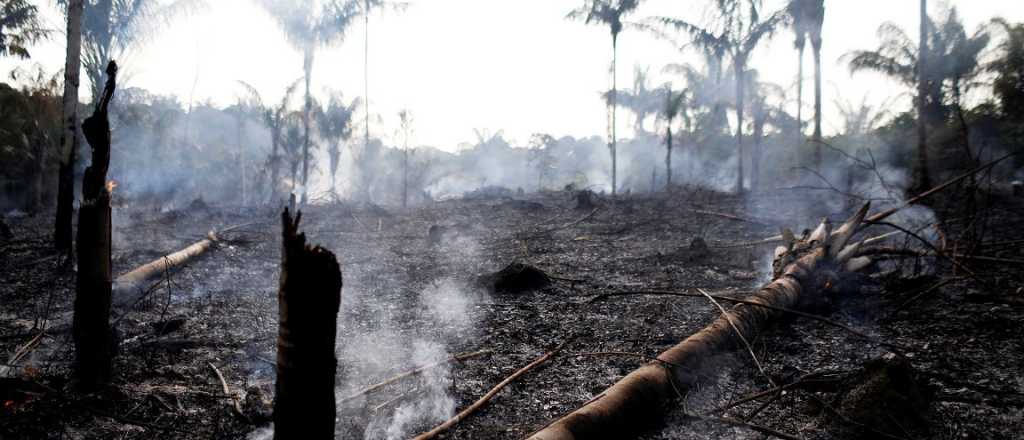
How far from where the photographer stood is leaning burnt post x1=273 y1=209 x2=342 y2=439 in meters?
1.63

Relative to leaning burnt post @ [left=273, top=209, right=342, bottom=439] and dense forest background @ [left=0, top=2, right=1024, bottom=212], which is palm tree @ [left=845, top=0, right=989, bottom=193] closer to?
dense forest background @ [left=0, top=2, right=1024, bottom=212]

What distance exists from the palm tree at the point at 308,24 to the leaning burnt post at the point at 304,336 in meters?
21.6

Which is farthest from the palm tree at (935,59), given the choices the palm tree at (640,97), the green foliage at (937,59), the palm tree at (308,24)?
the palm tree at (308,24)

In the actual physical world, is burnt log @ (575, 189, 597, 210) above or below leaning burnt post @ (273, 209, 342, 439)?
above

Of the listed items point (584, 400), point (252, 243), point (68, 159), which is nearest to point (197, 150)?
point (252, 243)

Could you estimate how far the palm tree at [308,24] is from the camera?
21.5 m

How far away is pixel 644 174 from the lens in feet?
124

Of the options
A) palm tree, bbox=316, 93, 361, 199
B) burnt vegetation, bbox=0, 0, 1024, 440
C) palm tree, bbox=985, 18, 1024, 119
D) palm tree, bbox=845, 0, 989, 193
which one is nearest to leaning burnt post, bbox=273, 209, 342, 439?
burnt vegetation, bbox=0, 0, 1024, 440

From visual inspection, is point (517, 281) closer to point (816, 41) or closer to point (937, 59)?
point (816, 41)

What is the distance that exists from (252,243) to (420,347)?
825cm

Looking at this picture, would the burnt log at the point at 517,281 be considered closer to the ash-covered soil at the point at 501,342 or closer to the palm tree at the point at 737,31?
the ash-covered soil at the point at 501,342

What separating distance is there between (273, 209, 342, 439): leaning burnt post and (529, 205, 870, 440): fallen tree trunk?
4.13 ft

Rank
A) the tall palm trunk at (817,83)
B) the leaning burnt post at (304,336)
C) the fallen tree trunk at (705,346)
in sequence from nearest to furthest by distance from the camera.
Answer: the leaning burnt post at (304,336), the fallen tree trunk at (705,346), the tall palm trunk at (817,83)

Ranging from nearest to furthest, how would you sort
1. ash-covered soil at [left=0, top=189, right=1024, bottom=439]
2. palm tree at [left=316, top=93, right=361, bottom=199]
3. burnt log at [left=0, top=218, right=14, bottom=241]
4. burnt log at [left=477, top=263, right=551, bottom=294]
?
ash-covered soil at [left=0, top=189, right=1024, bottom=439], burnt log at [left=477, top=263, right=551, bottom=294], burnt log at [left=0, top=218, right=14, bottom=241], palm tree at [left=316, top=93, right=361, bottom=199]
